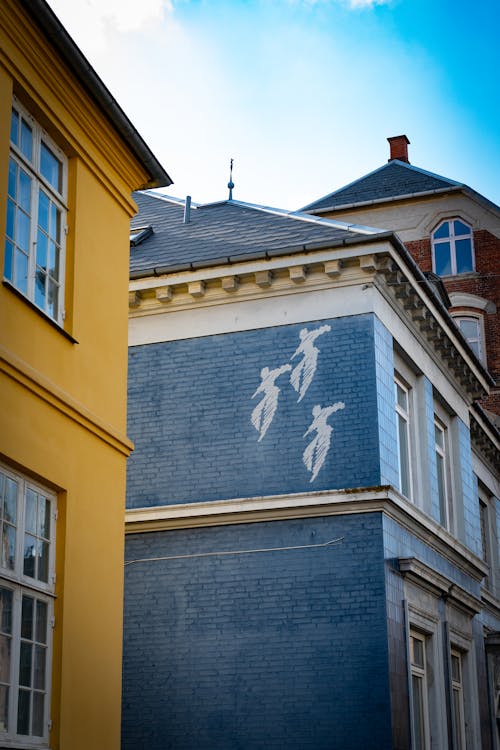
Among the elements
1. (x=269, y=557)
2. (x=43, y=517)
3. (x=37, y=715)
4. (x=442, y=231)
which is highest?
(x=442, y=231)

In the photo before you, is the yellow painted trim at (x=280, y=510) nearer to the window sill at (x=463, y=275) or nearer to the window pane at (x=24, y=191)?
the window pane at (x=24, y=191)

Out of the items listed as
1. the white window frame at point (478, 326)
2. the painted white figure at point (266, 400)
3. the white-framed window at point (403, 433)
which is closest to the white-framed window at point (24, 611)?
the painted white figure at point (266, 400)

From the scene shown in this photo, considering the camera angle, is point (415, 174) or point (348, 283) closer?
point (348, 283)

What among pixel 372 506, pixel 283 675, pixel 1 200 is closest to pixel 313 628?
pixel 283 675

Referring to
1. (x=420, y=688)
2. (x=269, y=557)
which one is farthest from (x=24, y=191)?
(x=420, y=688)

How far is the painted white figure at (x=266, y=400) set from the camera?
61.5 feet

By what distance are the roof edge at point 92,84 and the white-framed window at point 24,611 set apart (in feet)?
13.3

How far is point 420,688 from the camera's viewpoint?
19188 millimetres

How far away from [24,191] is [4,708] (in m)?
4.51

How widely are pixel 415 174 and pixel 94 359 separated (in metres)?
25.6

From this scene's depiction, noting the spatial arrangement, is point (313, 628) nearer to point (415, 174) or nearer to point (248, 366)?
point (248, 366)

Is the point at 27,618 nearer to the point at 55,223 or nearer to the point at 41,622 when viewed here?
the point at 41,622

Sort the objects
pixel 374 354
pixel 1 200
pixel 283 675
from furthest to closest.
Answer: pixel 374 354 → pixel 283 675 → pixel 1 200

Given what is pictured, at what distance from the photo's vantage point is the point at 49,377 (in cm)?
1076
